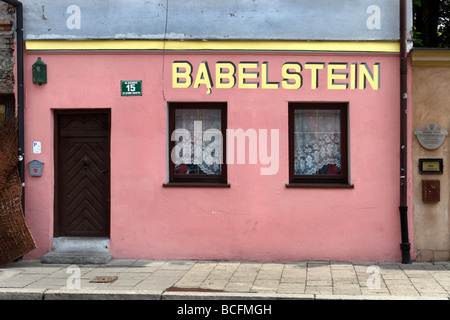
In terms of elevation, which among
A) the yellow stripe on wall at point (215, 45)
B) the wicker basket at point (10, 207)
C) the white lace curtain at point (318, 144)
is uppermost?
the yellow stripe on wall at point (215, 45)

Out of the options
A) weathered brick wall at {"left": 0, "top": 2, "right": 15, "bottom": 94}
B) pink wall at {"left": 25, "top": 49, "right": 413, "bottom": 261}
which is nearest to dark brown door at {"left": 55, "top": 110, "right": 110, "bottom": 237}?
pink wall at {"left": 25, "top": 49, "right": 413, "bottom": 261}

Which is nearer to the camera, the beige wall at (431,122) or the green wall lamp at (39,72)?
the beige wall at (431,122)

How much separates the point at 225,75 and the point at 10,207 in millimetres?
4306

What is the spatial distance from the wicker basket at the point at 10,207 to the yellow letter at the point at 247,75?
411 cm

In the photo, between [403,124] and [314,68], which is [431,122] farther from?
[314,68]

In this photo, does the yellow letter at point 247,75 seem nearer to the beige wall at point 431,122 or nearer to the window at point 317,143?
the window at point 317,143

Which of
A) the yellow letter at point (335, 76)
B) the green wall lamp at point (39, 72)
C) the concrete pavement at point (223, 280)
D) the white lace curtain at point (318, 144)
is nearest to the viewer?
the concrete pavement at point (223, 280)

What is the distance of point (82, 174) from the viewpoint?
31.8ft

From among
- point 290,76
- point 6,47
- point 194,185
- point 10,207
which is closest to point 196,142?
point 194,185

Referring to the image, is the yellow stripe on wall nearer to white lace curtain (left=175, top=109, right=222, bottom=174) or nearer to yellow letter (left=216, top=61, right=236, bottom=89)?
yellow letter (left=216, top=61, right=236, bottom=89)

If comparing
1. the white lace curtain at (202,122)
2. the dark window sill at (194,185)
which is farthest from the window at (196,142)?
the dark window sill at (194,185)

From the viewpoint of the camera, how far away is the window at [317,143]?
950 centimetres

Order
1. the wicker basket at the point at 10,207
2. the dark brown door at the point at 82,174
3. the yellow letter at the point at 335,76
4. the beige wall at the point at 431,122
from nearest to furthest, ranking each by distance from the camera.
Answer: the wicker basket at the point at 10,207 → the beige wall at the point at 431,122 → the yellow letter at the point at 335,76 → the dark brown door at the point at 82,174

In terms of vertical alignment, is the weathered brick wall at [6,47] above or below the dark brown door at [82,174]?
above
